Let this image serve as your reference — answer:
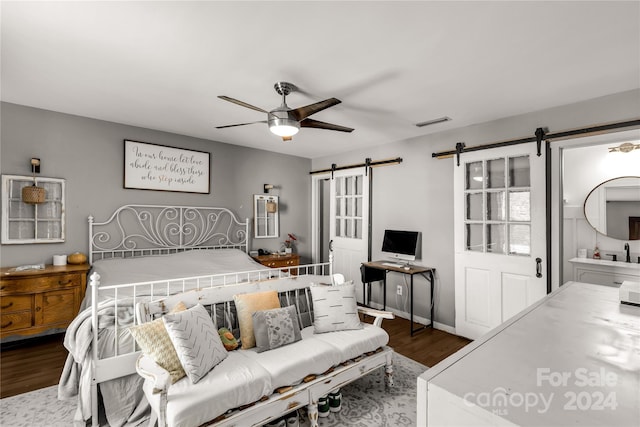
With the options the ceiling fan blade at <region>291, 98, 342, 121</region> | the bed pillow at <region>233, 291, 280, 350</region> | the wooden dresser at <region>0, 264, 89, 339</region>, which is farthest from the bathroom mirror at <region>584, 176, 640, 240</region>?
the wooden dresser at <region>0, 264, 89, 339</region>

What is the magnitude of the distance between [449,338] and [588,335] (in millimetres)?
2958

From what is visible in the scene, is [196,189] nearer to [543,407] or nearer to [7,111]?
[7,111]

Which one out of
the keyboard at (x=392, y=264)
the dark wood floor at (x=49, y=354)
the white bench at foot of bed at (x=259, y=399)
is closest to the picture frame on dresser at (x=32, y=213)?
the dark wood floor at (x=49, y=354)

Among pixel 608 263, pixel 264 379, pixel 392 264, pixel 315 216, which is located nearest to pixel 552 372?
pixel 264 379

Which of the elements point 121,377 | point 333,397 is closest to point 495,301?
point 333,397

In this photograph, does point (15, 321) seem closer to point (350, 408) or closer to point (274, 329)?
point (274, 329)

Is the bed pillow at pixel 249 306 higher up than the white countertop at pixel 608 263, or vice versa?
the white countertop at pixel 608 263

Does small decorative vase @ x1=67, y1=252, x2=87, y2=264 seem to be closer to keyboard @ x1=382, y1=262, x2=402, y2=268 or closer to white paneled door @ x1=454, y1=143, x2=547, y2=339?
keyboard @ x1=382, y1=262, x2=402, y2=268

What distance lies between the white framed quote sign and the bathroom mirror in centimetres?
534

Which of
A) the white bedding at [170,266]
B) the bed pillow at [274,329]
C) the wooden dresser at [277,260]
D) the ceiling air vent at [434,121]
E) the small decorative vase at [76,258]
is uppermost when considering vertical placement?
the ceiling air vent at [434,121]

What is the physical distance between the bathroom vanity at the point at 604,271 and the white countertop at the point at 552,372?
334 centimetres

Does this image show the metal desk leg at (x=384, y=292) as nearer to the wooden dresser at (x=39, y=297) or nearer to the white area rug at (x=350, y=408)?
the white area rug at (x=350, y=408)

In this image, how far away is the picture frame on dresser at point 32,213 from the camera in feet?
10.4

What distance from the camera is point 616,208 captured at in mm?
3947
